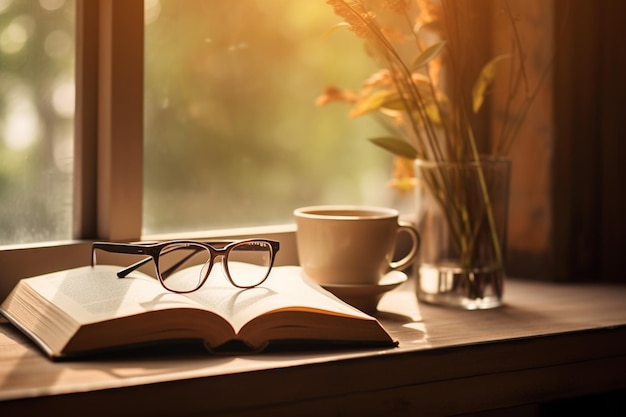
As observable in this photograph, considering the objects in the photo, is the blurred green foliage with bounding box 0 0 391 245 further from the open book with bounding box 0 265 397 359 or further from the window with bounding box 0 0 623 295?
the open book with bounding box 0 265 397 359

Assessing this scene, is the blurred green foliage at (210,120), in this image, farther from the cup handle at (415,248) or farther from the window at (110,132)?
the cup handle at (415,248)

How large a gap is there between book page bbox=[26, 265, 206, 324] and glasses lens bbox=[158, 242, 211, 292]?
0.03 meters

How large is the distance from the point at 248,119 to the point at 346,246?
0.41m

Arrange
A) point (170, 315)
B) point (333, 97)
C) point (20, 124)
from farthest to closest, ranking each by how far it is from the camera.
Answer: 1. point (333, 97)
2. point (20, 124)
3. point (170, 315)

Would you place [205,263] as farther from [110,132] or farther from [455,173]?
[455,173]

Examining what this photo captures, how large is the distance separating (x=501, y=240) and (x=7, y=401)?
777 millimetres

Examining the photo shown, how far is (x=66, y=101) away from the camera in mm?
1211

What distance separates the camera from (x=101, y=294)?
0.94 metres

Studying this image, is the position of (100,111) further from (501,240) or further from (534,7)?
(534,7)

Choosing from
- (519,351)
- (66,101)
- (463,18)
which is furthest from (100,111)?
(519,351)

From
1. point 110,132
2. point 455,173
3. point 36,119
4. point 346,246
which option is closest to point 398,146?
point 455,173

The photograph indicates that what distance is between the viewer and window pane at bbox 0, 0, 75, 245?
3.79ft

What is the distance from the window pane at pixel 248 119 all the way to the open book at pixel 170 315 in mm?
337

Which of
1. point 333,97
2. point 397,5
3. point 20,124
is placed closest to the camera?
point 397,5
